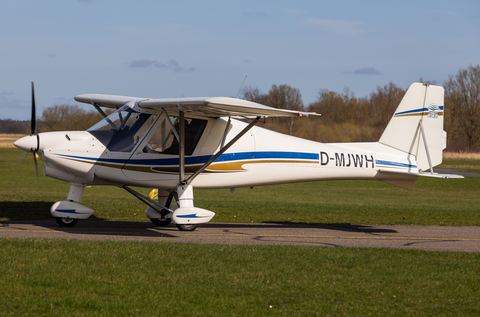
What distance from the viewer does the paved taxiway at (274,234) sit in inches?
413

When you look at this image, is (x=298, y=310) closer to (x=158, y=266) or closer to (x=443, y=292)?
(x=443, y=292)

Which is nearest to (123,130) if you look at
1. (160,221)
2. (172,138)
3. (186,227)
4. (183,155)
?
(172,138)

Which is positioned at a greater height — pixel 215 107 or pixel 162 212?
pixel 215 107

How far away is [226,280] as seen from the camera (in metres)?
6.90

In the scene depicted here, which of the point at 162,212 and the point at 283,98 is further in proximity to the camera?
the point at 283,98

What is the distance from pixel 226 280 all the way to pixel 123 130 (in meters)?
5.62

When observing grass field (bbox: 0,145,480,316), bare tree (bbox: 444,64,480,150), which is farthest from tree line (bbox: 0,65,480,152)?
grass field (bbox: 0,145,480,316)

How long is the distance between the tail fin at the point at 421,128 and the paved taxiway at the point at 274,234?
6.60 feet

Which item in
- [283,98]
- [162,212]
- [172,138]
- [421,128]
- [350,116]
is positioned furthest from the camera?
[283,98]

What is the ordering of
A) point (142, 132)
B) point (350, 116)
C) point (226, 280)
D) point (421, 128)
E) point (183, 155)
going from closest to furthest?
point (226, 280) → point (183, 155) → point (142, 132) → point (421, 128) → point (350, 116)

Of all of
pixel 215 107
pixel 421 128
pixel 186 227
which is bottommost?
pixel 186 227

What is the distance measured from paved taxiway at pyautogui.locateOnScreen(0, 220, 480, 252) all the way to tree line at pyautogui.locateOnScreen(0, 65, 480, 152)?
747 inches

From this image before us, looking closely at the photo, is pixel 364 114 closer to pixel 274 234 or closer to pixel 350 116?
→ pixel 350 116

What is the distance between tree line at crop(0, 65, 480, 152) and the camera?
46144 mm
